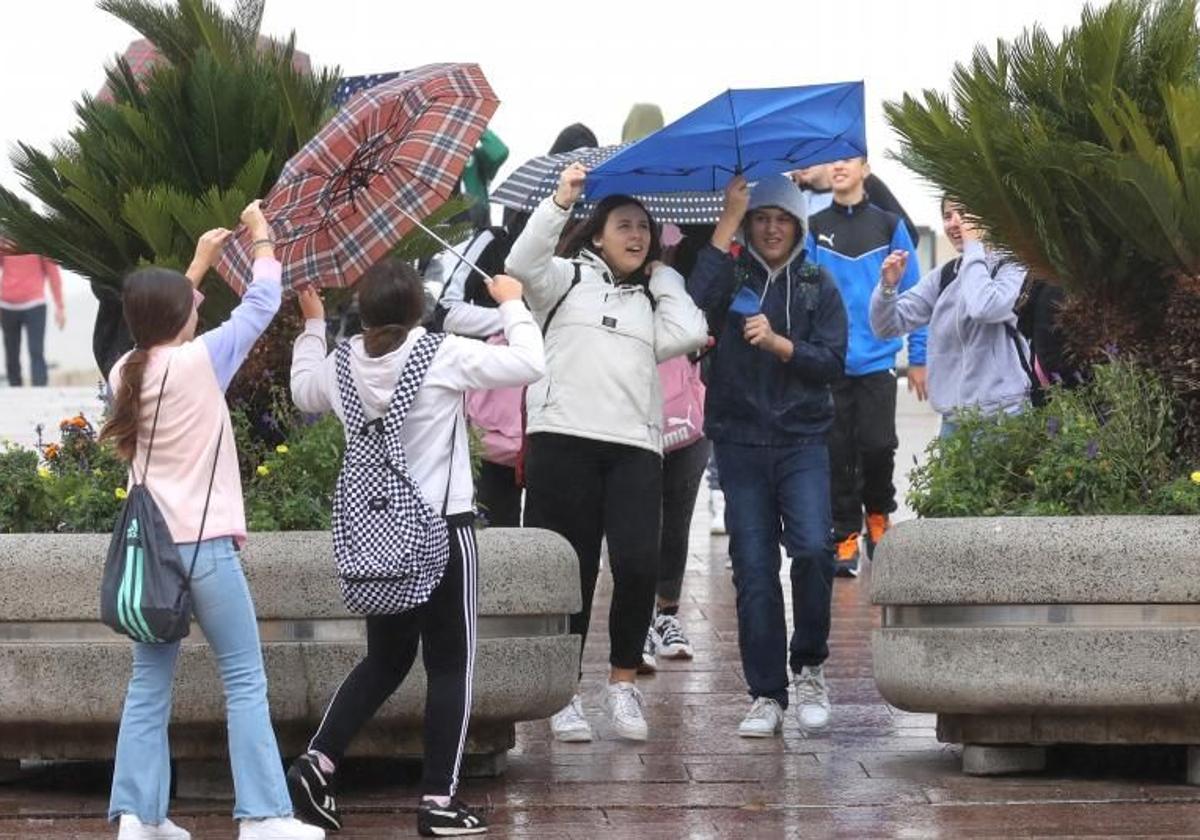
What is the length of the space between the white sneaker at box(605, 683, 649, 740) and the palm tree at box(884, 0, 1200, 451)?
1.87 m

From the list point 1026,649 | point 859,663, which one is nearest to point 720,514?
point 859,663

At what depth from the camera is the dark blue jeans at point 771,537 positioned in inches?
329

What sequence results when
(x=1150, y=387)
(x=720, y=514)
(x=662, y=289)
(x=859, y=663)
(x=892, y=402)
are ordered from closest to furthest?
(x=1150, y=387)
(x=662, y=289)
(x=859, y=663)
(x=892, y=402)
(x=720, y=514)

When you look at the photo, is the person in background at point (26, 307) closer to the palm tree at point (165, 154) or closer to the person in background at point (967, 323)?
the person in background at point (967, 323)

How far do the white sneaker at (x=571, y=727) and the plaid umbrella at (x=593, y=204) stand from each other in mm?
1697

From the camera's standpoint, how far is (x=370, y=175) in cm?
742

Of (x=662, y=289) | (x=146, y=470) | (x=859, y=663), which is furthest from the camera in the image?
(x=859, y=663)

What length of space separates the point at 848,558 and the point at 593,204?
473 centimetres

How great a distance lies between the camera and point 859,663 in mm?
10023

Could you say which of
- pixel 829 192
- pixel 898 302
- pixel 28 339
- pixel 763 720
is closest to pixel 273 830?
pixel 763 720

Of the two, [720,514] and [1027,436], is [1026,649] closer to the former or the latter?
[1027,436]

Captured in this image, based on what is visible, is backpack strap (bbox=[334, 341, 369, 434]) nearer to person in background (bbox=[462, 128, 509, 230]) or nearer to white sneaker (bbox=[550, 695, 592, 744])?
white sneaker (bbox=[550, 695, 592, 744])

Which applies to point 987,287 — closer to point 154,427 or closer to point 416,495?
point 416,495

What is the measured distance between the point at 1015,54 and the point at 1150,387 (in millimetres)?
1210
